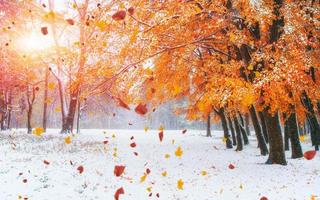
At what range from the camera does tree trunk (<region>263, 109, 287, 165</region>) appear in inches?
588

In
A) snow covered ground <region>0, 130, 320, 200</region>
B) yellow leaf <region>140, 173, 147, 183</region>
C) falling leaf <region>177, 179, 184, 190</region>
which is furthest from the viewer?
yellow leaf <region>140, 173, 147, 183</region>

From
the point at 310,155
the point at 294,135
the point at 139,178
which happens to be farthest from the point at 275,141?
the point at 139,178

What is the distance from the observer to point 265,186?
11.0 m

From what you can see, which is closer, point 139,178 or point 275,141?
point 139,178

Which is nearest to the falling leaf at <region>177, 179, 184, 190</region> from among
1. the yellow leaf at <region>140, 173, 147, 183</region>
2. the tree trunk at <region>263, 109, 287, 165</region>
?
the yellow leaf at <region>140, 173, 147, 183</region>

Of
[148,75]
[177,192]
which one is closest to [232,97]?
[148,75]

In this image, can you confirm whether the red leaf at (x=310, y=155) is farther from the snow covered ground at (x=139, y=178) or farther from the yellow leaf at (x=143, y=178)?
the yellow leaf at (x=143, y=178)

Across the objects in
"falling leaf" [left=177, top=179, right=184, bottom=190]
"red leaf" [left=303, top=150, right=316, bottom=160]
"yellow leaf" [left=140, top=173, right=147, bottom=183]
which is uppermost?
"red leaf" [left=303, top=150, right=316, bottom=160]

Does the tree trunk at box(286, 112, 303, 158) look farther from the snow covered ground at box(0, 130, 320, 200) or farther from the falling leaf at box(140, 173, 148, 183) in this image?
the falling leaf at box(140, 173, 148, 183)

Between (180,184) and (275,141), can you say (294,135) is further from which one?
(180,184)

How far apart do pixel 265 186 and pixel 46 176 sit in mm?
6413

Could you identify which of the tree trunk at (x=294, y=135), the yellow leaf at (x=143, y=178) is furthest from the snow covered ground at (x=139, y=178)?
the tree trunk at (x=294, y=135)

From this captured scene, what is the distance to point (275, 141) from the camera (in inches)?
591

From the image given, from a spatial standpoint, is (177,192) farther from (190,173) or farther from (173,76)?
(173,76)
